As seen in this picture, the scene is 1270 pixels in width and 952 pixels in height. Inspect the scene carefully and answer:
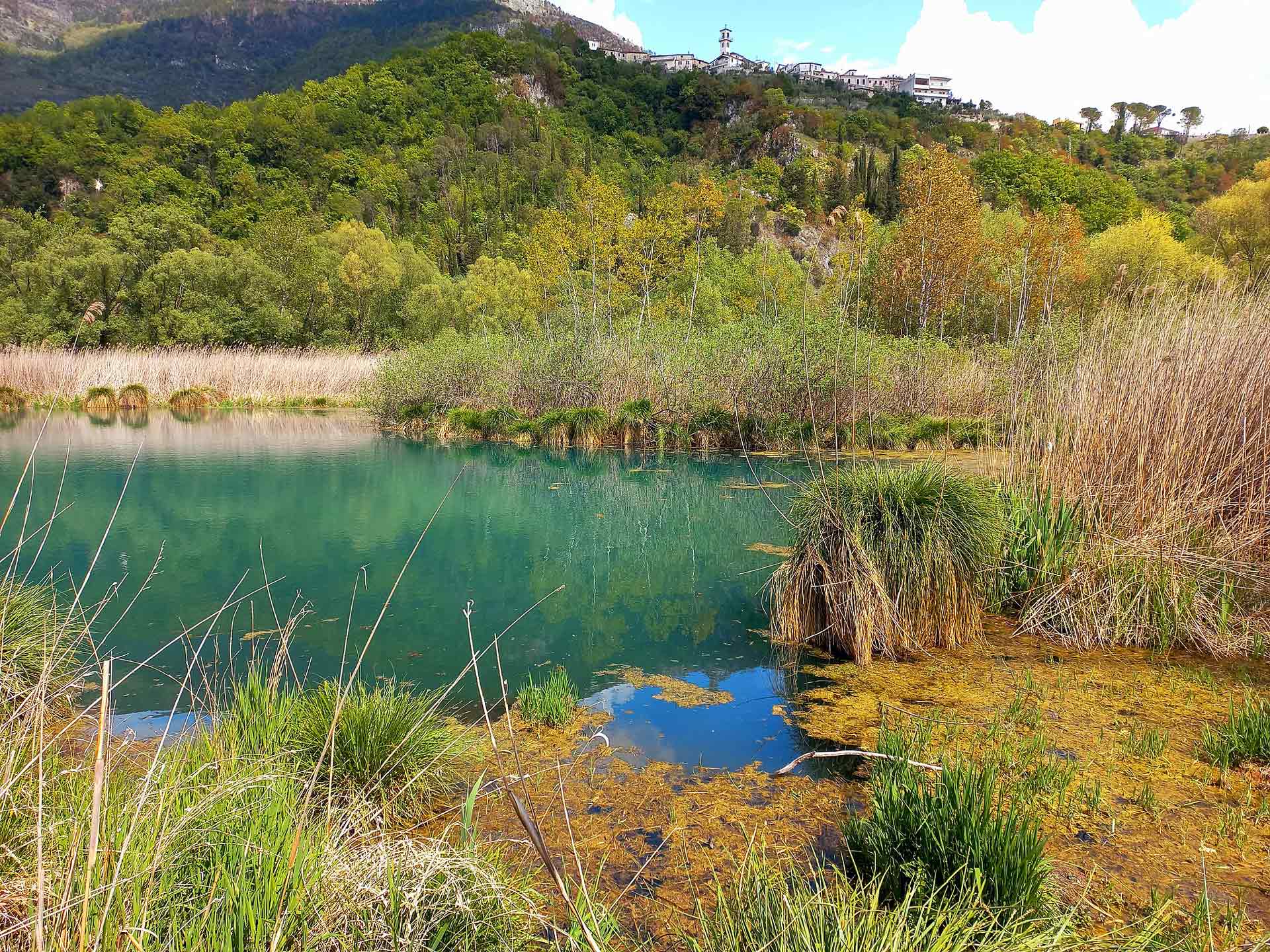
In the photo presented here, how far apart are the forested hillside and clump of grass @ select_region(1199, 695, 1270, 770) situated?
10.3 ft

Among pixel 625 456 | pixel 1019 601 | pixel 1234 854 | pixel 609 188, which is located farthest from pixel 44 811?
pixel 609 188

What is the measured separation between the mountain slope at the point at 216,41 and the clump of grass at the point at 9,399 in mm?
86605

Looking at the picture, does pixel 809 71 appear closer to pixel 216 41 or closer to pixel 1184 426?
pixel 216 41

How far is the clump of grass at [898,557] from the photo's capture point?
5176 mm

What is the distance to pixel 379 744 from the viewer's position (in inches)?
126

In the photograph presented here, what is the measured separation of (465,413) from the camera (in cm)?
1891

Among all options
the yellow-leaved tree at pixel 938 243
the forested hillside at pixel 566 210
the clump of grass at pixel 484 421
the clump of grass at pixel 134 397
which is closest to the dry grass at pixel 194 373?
the clump of grass at pixel 134 397

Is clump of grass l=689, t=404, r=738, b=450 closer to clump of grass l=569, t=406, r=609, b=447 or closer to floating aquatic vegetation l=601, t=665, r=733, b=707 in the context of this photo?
clump of grass l=569, t=406, r=609, b=447

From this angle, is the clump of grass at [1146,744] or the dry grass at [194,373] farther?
the dry grass at [194,373]

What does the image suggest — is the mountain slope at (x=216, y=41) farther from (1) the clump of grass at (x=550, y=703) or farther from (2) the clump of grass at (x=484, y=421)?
(1) the clump of grass at (x=550, y=703)

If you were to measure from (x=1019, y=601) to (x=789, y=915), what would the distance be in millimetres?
4585

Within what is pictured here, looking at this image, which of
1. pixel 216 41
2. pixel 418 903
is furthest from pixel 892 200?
pixel 216 41

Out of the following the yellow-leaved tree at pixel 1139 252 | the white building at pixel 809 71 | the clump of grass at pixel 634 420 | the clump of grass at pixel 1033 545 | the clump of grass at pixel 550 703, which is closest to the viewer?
the clump of grass at pixel 550 703

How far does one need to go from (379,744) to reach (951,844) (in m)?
2.18
